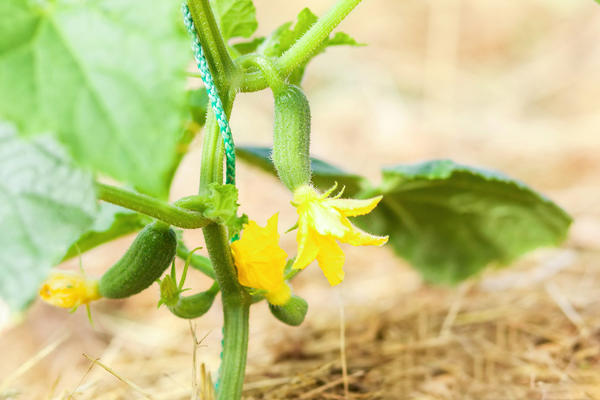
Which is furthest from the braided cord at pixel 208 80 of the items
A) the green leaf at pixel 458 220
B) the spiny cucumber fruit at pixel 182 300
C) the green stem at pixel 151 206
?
the green leaf at pixel 458 220

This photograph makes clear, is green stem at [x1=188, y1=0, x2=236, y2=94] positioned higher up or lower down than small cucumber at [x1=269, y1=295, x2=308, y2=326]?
higher up

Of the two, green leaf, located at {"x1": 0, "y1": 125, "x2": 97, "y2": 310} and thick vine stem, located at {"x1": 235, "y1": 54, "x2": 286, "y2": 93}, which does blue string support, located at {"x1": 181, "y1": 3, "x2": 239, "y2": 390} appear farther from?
green leaf, located at {"x1": 0, "y1": 125, "x2": 97, "y2": 310}

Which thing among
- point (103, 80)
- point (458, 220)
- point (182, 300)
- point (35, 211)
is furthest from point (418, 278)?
point (103, 80)

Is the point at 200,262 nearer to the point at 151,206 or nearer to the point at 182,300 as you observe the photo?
the point at 182,300

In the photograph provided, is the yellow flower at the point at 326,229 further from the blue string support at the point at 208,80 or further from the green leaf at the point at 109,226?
the green leaf at the point at 109,226

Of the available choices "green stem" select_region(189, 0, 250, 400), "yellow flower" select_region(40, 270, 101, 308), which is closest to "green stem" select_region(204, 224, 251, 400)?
"green stem" select_region(189, 0, 250, 400)

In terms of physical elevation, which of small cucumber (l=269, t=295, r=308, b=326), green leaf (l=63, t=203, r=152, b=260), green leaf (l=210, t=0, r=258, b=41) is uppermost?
green leaf (l=210, t=0, r=258, b=41)
